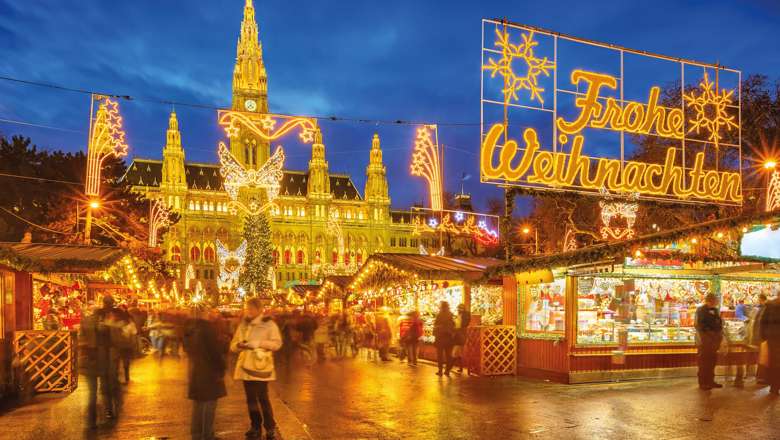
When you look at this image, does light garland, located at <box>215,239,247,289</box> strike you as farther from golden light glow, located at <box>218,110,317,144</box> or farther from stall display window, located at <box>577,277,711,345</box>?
stall display window, located at <box>577,277,711,345</box>

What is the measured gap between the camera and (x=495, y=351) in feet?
45.8

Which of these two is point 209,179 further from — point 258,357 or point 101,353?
point 258,357

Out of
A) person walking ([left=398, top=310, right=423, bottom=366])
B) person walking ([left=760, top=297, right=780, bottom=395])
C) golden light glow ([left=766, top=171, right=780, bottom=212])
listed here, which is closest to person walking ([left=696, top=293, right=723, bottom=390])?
person walking ([left=760, top=297, right=780, bottom=395])

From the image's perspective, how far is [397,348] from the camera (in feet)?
66.5

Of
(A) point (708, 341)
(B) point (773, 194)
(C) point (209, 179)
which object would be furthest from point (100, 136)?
(C) point (209, 179)

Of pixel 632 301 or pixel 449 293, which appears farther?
pixel 449 293

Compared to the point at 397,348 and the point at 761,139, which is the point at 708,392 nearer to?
the point at 397,348

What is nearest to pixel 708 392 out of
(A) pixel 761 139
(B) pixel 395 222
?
(A) pixel 761 139

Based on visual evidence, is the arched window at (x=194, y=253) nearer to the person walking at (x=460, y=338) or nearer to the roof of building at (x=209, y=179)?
the roof of building at (x=209, y=179)

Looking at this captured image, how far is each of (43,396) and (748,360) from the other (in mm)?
13131

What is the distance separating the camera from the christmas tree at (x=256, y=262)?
78625 millimetres

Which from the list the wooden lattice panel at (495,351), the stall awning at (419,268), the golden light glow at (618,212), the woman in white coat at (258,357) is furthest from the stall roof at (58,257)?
the golden light glow at (618,212)

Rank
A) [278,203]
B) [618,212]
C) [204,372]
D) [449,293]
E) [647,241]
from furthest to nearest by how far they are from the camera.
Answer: [278,203], [618,212], [449,293], [647,241], [204,372]

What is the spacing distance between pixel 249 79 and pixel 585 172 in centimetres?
8603
